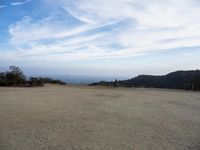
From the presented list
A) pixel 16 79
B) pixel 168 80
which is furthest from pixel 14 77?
pixel 168 80

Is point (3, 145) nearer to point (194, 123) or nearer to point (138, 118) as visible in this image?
point (138, 118)

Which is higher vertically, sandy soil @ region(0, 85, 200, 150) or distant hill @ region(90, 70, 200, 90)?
distant hill @ region(90, 70, 200, 90)

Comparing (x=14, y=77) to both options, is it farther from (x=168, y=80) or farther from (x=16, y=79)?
(x=168, y=80)

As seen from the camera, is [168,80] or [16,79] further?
[168,80]

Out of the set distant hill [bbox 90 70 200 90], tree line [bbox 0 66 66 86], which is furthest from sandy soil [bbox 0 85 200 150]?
distant hill [bbox 90 70 200 90]

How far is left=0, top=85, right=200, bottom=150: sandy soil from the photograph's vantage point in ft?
18.8

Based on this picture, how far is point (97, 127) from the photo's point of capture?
23.3ft

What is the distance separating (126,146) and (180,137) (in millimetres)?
1344

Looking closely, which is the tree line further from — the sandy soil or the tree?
the sandy soil

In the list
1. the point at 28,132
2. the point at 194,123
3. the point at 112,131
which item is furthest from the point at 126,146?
the point at 194,123

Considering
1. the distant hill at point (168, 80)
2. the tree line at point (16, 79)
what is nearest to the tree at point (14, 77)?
the tree line at point (16, 79)

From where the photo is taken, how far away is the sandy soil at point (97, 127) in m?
5.73

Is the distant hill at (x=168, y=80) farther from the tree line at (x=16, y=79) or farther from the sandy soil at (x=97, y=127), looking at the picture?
the sandy soil at (x=97, y=127)

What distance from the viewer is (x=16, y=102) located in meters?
11.0
